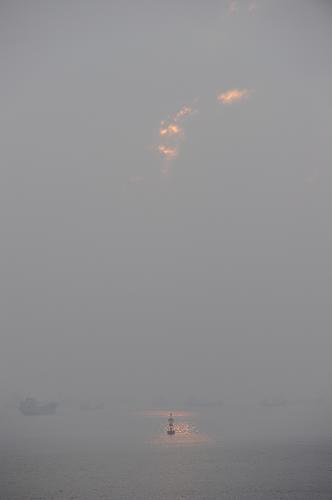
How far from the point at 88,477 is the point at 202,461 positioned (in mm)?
46158

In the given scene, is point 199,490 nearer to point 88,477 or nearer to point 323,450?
point 88,477

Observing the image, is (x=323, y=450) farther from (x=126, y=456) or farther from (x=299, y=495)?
(x=299, y=495)

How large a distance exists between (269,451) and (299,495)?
98.5m

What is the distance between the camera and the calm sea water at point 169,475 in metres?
95.2

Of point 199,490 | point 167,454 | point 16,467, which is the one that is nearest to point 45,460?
point 16,467

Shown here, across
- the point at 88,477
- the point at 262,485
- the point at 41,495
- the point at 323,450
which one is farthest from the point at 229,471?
the point at 323,450

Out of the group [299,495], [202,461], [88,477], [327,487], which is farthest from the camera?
[202,461]

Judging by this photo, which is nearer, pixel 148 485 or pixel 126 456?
pixel 148 485

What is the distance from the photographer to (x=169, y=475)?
122 m

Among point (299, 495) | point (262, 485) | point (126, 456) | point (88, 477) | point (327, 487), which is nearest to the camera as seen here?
point (299, 495)

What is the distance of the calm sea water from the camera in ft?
313

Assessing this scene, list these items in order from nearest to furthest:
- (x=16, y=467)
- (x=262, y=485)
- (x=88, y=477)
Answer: (x=262, y=485) < (x=88, y=477) < (x=16, y=467)

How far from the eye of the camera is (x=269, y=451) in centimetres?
18238

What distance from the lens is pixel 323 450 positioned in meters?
175
